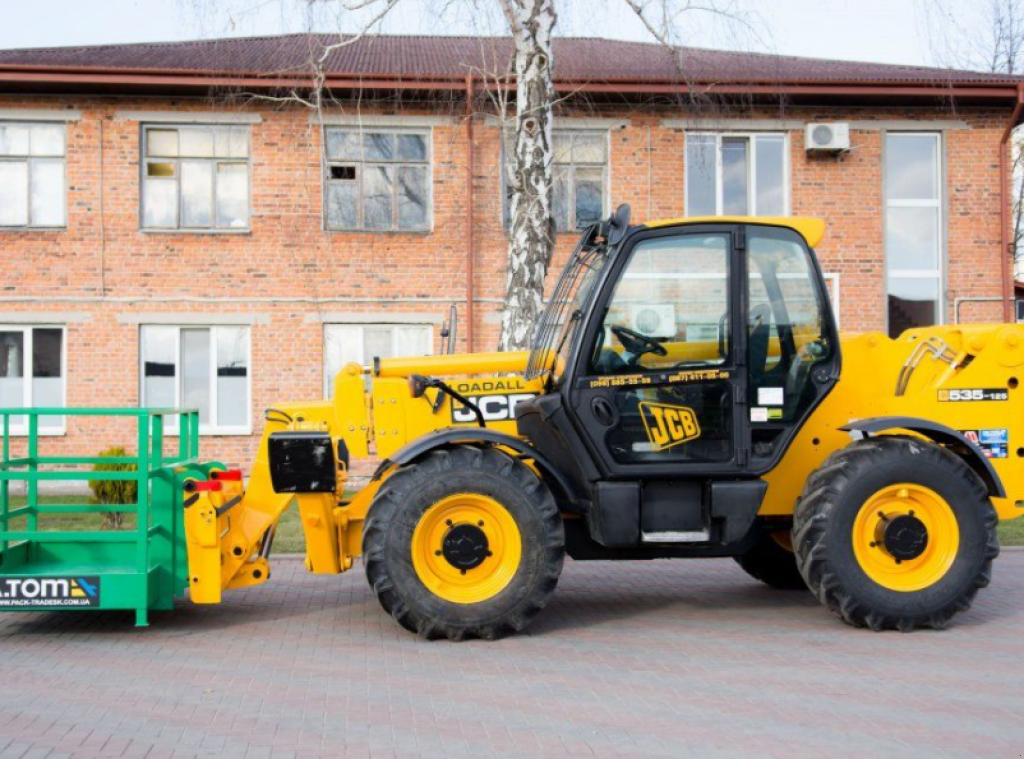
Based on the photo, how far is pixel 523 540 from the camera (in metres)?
7.58

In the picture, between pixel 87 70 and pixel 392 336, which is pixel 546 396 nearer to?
pixel 392 336

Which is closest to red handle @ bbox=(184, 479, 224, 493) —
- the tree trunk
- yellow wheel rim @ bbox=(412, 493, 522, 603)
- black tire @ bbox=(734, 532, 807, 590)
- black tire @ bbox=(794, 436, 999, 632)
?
yellow wheel rim @ bbox=(412, 493, 522, 603)

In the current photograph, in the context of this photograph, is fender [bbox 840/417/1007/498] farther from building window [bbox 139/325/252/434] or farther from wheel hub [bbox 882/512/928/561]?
building window [bbox 139/325/252/434]

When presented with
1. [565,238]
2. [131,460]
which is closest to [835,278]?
[565,238]

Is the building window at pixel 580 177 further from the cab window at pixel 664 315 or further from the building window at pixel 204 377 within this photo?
the cab window at pixel 664 315

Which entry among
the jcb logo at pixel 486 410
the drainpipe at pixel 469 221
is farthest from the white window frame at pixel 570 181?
the jcb logo at pixel 486 410

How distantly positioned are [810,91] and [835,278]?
3078mm

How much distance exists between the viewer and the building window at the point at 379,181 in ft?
63.6

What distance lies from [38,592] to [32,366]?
12635mm

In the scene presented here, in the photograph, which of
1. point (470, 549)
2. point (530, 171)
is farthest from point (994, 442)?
point (530, 171)

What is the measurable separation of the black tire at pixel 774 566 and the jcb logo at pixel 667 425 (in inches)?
72.7

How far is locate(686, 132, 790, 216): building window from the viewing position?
19.8 m

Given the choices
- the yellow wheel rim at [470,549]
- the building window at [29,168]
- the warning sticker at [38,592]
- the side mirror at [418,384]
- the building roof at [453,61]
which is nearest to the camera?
the warning sticker at [38,592]

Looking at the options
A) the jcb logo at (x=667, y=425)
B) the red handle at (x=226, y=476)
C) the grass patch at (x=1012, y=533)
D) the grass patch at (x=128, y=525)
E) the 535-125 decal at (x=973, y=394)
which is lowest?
the grass patch at (x=1012, y=533)
